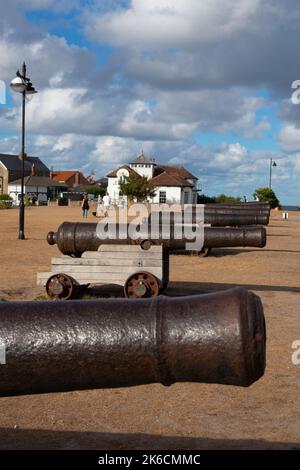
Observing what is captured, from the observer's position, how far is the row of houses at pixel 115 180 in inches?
3223

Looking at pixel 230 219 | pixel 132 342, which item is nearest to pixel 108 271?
pixel 132 342

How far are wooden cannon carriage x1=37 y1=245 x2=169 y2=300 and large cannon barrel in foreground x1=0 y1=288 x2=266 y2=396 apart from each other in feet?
23.0

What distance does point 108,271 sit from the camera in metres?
9.95

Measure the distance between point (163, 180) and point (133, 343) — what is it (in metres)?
80.2

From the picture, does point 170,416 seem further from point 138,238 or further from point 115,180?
point 115,180

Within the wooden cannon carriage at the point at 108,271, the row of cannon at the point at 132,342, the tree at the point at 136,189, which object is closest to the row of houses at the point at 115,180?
the tree at the point at 136,189

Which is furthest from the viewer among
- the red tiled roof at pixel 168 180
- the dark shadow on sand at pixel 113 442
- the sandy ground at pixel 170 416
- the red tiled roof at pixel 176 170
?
the red tiled roof at pixel 176 170

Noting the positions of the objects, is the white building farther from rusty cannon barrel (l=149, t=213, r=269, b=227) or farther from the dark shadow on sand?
the dark shadow on sand

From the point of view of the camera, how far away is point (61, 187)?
108 m

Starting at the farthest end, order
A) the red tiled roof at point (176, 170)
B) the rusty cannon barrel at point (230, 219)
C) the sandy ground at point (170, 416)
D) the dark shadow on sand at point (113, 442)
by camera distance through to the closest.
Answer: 1. the red tiled roof at point (176, 170)
2. the rusty cannon barrel at point (230, 219)
3. the sandy ground at point (170, 416)
4. the dark shadow on sand at point (113, 442)

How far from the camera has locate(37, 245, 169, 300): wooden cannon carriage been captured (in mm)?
9797

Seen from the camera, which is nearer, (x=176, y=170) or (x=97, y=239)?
(x=97, y=239)

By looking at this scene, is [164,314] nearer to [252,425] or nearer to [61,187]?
[252,425]

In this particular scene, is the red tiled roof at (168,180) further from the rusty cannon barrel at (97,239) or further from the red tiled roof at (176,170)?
the rusty cannon barrel at (97,239)
